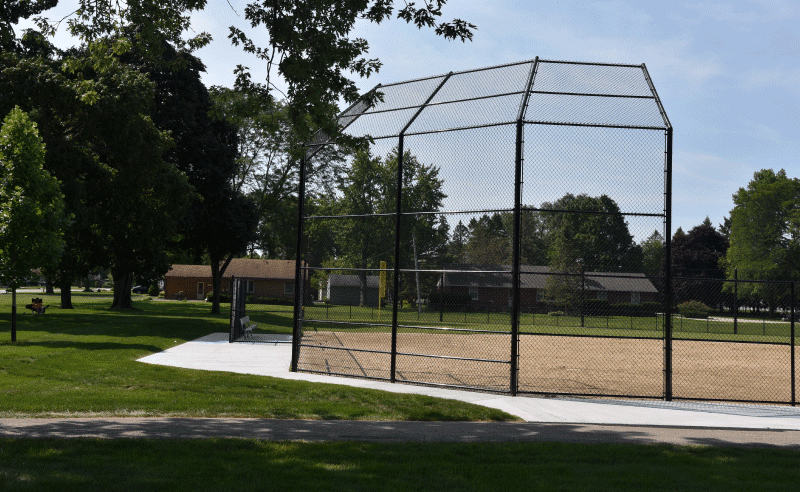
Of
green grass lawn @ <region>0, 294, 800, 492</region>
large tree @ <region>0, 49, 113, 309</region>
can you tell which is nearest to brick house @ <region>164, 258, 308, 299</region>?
large tree @ <region>0, 49, 113, 309</region>

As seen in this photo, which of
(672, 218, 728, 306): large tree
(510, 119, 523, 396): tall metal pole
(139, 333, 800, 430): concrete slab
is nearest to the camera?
(139, 333, 800, 430): concrete slab

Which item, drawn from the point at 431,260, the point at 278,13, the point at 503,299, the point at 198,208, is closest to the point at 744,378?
Answer: the point at 503,299

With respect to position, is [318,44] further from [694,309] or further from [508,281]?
[694,309]

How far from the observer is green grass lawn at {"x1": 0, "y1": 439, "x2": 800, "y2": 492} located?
5.33 meters

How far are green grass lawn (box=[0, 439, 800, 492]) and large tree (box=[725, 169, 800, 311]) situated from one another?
56.2 m

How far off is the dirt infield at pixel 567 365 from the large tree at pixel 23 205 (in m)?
7.57

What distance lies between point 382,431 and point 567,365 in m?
10.2

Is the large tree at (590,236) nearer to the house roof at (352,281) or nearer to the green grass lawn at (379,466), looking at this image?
the green grass lawn at (379,466)

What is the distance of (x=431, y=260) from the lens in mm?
14328

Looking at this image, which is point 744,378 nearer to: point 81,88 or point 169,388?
point 169,388

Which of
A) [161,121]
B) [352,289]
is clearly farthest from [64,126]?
[352,289]

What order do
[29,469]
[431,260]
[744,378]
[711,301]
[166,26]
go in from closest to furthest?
[29,469] → [166,26] → [431,260] → [744,378] → [711,301]

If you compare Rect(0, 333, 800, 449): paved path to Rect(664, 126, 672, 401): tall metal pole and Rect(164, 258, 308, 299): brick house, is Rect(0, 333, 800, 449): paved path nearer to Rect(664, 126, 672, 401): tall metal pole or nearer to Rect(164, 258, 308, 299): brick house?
Rect(664, 126, 672, 401): tall metal pole

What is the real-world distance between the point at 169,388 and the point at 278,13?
677cm
